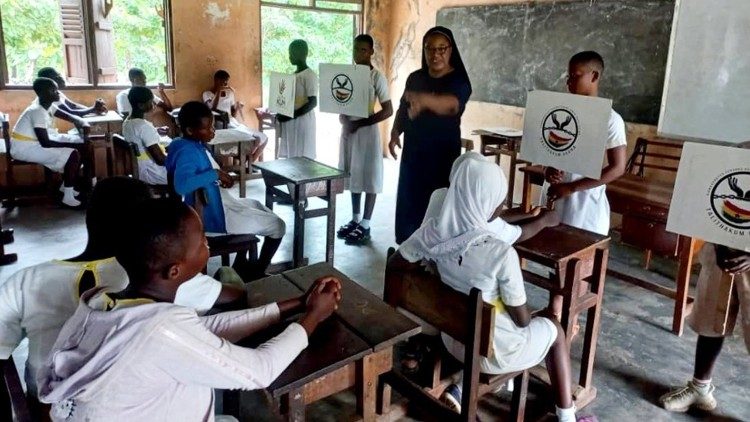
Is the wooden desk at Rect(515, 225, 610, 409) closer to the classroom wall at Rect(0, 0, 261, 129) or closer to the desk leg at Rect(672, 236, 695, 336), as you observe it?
the desk leg at Rect(672, 236, 695, 336)

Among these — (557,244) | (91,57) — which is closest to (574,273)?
(557,244)

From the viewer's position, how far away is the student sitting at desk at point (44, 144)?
4945mm

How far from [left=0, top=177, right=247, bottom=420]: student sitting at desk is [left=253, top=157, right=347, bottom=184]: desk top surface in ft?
5.86

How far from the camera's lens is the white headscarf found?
1891 millimetres

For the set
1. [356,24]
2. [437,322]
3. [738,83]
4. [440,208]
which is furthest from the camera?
[356,24]

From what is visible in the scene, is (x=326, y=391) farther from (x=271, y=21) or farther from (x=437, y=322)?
(x=271, y=21)

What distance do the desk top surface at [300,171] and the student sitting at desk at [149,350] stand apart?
6.99 feet

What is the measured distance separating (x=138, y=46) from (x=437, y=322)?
549 cm

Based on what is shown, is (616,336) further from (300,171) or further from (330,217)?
(300,171)

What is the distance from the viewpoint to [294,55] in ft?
15.1

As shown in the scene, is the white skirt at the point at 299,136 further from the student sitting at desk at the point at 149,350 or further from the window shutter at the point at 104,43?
the student sitting at desk at the point at 149,350

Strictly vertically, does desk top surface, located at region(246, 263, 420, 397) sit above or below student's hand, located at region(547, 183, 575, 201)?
below

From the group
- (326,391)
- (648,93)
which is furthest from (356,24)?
(326,391)

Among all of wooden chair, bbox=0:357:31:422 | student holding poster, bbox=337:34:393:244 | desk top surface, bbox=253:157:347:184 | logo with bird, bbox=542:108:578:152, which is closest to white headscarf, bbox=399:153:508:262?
logo with bird, bbox=542:108:578:152
